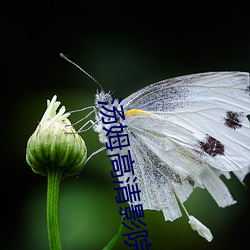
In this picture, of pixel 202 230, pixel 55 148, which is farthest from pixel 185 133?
pixel 55 148

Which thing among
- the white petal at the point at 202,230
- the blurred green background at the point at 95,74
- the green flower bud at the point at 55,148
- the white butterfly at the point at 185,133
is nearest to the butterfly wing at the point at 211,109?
the white butterfly at the point at 185,133

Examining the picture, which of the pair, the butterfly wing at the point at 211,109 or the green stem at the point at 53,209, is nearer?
the green stem at the point at 53,209

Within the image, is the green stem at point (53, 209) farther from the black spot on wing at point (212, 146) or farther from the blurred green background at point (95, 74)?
the blurred green background at point (95, 74)

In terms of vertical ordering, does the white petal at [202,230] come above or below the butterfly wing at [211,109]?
below

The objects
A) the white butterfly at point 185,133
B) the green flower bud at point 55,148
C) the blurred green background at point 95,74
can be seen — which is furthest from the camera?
the blurred green background at point 95,74

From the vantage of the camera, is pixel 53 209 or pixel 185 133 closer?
pixel 53 209

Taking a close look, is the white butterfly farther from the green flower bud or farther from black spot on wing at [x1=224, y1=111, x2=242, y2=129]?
the green flower bud

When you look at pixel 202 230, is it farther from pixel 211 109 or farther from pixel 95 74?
pixel 95 74
